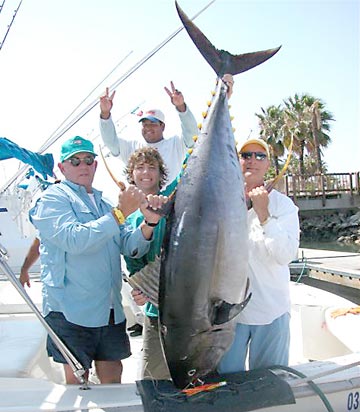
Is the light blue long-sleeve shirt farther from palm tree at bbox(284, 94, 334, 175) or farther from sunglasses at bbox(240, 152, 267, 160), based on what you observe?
palm tree at bbox(284, 94, 334, 175)

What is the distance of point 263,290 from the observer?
2.16m

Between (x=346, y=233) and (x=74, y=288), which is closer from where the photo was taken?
(x=74, y=288)

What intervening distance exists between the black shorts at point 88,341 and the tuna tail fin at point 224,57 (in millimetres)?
1364

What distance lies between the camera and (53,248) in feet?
7.11

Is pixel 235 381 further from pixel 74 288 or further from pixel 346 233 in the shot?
pixel 346 233

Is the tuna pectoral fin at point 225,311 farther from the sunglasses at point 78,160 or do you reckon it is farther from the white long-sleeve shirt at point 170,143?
the white long-sleeve shirt at point 170,143

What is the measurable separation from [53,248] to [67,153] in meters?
0.47

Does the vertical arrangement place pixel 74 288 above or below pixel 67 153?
below

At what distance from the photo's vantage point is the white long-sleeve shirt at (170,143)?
309 cm

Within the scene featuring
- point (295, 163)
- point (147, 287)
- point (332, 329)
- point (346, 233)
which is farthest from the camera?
point (295, 163)

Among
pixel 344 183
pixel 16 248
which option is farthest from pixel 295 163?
pixel 16 248

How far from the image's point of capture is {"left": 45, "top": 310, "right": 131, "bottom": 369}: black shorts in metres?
2.14

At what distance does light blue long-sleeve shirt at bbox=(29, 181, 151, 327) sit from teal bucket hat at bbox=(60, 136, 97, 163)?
0.15 metres

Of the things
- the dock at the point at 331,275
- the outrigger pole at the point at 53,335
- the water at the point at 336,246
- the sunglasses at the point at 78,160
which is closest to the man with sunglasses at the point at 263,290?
the outrigger pole at the point at 53,335
